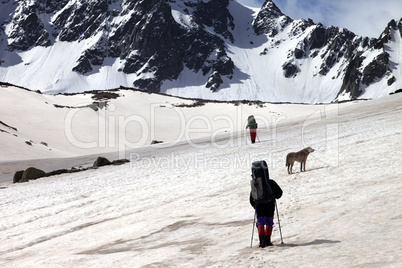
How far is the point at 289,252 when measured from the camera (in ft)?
26.2

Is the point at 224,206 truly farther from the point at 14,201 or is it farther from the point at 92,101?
the point at 92,101

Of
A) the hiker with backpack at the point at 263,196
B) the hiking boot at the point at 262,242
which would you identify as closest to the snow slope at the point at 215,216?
the hiking boot at the point at 262,242

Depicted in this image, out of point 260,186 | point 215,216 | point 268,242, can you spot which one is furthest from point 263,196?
point 215,216

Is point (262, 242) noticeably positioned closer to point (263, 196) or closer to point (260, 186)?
point (263, 196)

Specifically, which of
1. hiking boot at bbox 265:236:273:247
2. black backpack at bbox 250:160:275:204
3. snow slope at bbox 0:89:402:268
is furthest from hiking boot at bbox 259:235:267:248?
black backpack at bbox 250:160:275:204

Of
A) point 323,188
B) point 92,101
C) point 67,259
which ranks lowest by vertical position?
point 67,259

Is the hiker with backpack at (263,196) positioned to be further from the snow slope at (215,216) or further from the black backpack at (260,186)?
the snow slope at (215,216)

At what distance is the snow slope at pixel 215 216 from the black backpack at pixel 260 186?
0.93 m

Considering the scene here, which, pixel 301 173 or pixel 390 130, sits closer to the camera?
pixel 301 173

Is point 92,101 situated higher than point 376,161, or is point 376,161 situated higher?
point 92,101

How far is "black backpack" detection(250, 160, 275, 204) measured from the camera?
29.8 ft

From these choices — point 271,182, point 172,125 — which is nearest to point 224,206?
point 271,182

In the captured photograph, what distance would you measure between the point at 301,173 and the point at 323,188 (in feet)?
10.1

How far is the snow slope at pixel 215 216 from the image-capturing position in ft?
26.9
